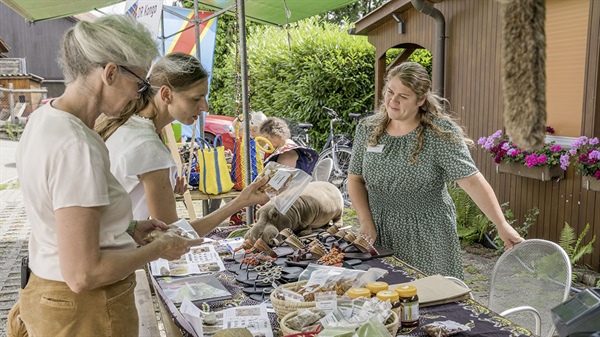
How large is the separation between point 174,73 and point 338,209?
169cm

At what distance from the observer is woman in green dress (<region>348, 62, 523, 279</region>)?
2.86m

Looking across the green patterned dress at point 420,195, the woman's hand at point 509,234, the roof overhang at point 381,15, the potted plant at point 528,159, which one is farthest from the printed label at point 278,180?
the roof overhang at point 381,15

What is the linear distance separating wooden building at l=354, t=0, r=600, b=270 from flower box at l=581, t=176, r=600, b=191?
340 mm

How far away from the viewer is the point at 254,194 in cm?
258

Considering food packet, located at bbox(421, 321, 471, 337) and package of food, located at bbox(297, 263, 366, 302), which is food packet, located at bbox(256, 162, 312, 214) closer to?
package of food, located at bbox(297, 263, 366, 302)

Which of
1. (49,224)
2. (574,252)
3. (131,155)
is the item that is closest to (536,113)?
(49,224)

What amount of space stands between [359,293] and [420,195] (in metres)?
1.16

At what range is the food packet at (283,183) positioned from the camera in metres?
2.56

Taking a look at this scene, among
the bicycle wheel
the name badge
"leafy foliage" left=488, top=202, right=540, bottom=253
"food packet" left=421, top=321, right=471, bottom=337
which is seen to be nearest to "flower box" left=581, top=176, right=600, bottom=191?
"leafy foliage" left=488, top=202, right=540, bottom=253

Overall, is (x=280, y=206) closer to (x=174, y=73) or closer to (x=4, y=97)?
(x=174, y=73)

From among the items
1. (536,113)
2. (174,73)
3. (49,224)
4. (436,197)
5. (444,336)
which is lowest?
(444,336)

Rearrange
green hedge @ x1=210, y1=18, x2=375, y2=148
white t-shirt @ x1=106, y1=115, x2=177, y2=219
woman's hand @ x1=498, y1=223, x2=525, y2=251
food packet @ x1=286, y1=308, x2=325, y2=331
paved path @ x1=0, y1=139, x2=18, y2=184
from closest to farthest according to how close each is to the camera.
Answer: food packet @ x1=286, y1=308, x2=325, y2=331 < white t-shirt @ x1=106, y1=115, x2=177, y2=219 < woman's hand @ x1=498, y1=223, x2=525, y2=251 < green hedge @ x1=210, y1=18, x2=375, y2=148 < paved path @ x1=0, y1=139, x2=18, y2=184

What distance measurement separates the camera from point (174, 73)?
90.7 inches

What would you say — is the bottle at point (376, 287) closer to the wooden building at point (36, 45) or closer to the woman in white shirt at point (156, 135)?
the woman in white shirt at point (156, 135)
